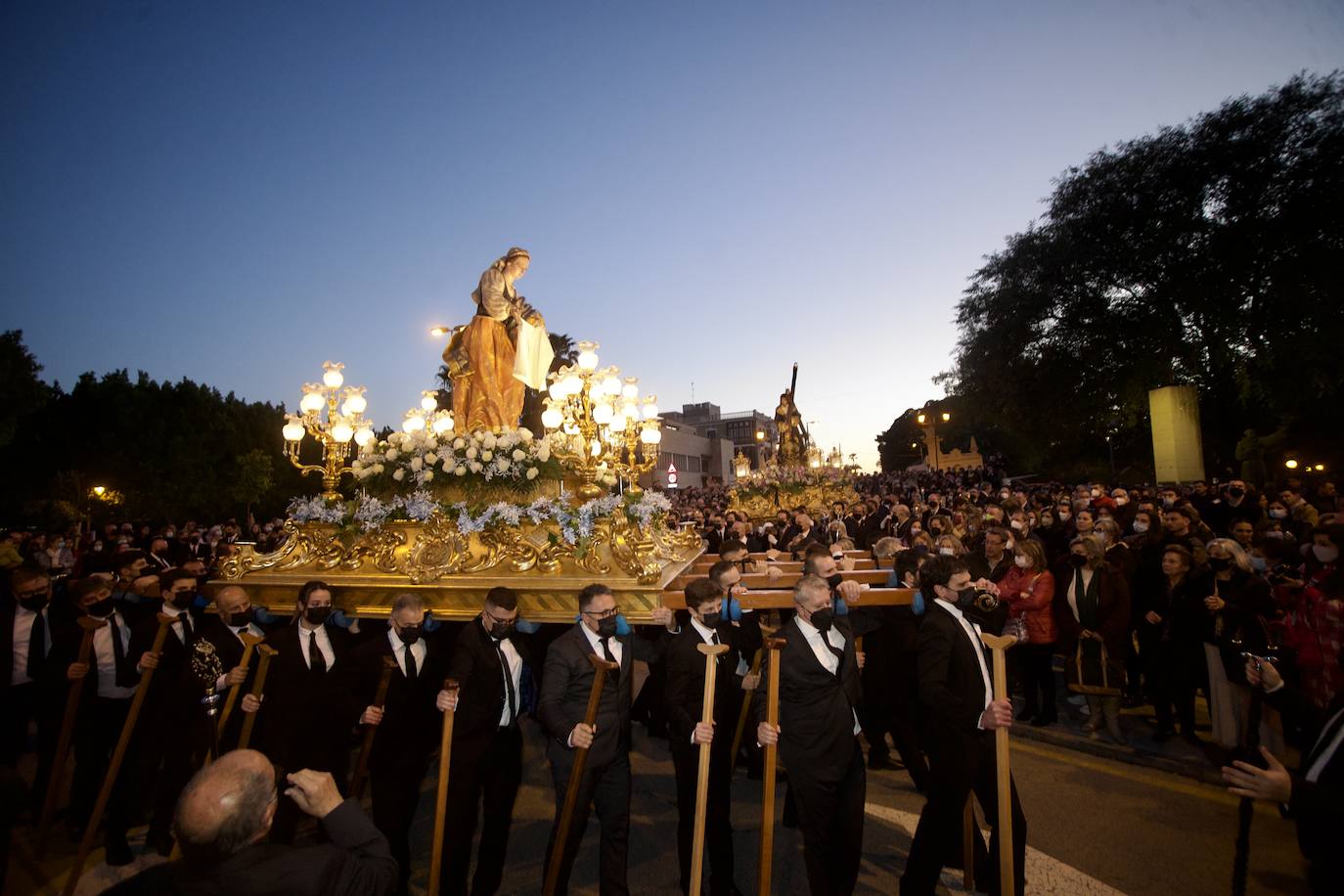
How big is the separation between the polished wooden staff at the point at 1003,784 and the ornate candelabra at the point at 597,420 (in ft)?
12.9

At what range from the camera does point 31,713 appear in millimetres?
5867

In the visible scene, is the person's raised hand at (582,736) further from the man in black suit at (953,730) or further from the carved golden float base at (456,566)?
the man in black suit at (953,730)

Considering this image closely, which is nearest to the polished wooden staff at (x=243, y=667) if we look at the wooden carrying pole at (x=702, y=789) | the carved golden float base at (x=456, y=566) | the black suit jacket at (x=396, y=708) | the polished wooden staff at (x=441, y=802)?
the black suit jacket at (x=396, y=708)

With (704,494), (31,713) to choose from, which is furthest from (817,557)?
(704,494)

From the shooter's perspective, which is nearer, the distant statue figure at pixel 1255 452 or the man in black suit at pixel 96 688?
the man in black suit at pixel 96 688

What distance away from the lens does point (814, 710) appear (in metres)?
3.91

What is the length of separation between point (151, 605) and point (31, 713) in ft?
5.20

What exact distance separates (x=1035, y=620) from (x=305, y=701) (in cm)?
662

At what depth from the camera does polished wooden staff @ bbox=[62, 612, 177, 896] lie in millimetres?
4082

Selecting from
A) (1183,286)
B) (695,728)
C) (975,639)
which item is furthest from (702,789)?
(1183,286)

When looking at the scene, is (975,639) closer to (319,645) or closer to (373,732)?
(373,732)

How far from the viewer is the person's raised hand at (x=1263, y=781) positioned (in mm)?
2469

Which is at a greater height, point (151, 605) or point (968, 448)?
point (968, 448)

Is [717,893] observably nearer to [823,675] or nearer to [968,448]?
[823,675]
